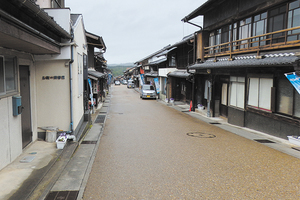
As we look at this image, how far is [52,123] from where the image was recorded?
9906 millimetres

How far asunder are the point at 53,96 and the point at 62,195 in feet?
16.7

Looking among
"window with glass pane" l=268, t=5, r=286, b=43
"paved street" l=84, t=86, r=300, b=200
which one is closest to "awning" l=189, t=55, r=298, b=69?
"window with glass pane" l=268, t=5, r=286, b=43

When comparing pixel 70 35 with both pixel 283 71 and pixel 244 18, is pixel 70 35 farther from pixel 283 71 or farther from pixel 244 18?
pixel 244 18

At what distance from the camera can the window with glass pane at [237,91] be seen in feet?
47.5

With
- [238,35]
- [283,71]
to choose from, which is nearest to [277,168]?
[283,71]

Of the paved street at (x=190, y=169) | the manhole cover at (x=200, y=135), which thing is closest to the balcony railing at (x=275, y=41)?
the paved street at (x=190, y=169)

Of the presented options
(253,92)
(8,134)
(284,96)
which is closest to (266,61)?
(284,96)

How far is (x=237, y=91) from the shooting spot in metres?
15.1

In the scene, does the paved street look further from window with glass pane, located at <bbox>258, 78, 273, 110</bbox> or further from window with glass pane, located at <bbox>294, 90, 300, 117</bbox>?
window with glass pane, located at <bbox>258, 78, 273, 110</bbox>

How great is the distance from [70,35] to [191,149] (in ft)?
20.7

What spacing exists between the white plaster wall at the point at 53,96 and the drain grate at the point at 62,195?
4.48 metres

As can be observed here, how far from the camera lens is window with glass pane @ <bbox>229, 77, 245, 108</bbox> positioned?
571 inches

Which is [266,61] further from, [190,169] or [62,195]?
[62,195]

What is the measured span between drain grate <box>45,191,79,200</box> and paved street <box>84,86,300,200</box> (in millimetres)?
265
